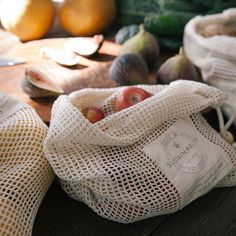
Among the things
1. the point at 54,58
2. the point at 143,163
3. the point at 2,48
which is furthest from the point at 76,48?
the point at 143,163

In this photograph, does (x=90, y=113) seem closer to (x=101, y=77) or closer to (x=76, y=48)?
(x=101, y=77)

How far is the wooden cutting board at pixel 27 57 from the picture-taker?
81 centimetres

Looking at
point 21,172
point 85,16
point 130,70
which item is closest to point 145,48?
point 130,70

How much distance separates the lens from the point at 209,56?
0.85m

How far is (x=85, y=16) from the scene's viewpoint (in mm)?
1118

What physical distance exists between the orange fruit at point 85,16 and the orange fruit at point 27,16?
43 millimetres

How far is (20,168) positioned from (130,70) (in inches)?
14.2

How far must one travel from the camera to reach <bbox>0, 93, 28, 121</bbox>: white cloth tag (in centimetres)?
62

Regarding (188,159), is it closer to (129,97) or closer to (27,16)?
(129,97)

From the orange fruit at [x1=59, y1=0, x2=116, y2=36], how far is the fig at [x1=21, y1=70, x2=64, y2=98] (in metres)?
0.35

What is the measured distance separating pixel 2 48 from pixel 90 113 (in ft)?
1.79

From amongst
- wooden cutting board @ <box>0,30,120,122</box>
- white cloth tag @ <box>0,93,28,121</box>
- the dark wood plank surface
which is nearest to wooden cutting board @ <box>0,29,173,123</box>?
wooden cutting board @ <box>0,30,120,122</box>

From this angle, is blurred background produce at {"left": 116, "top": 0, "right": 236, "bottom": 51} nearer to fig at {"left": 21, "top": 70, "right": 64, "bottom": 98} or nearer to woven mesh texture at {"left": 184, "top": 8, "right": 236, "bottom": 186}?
woven mesh texture at {"left": 184, "top": 8, "right": 236, "bottom": 186}

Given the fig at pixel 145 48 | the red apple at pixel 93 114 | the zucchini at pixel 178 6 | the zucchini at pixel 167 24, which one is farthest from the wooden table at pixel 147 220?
the zucchini at pixel 178 6
